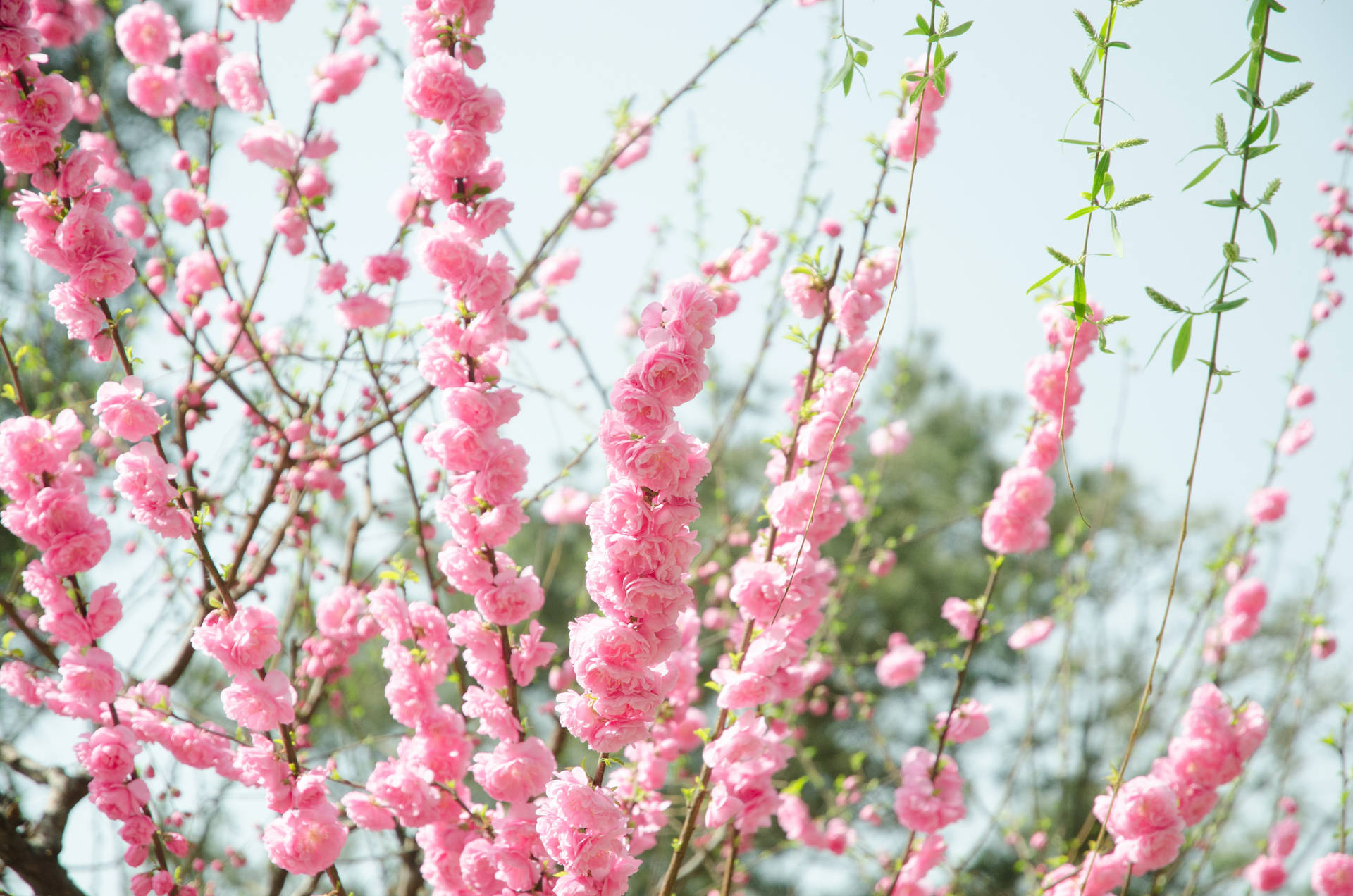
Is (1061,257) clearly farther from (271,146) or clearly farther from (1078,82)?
(271,146)

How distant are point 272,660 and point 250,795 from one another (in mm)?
764

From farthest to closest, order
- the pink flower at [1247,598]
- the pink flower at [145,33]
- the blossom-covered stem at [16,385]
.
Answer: the pink flower at [1247,598]
the pink flower at [145,33]
the blossom-covered stem at [16,385]

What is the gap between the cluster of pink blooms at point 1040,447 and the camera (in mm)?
1831

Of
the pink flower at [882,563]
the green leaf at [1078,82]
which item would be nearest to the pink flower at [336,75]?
the green leaf at [1078,82]

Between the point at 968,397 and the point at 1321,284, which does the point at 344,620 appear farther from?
the point at 968,397

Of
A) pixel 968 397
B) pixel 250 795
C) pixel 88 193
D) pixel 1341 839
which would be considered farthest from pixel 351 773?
pixel 968 397

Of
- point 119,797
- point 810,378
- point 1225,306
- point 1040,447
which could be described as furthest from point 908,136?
point 119,797

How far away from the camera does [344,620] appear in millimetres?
2080

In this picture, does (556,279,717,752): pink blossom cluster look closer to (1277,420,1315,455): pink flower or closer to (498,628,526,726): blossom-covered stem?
(498,628,526,726): blossom-covered stem

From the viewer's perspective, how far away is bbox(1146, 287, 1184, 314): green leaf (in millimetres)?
983

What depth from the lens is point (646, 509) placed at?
3.55ft

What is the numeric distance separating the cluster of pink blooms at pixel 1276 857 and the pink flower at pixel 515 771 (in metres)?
2.07

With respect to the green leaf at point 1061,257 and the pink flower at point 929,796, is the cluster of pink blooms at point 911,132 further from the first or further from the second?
the pink flower at point 929,796

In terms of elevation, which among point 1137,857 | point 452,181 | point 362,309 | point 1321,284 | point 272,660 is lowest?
point 272,660
